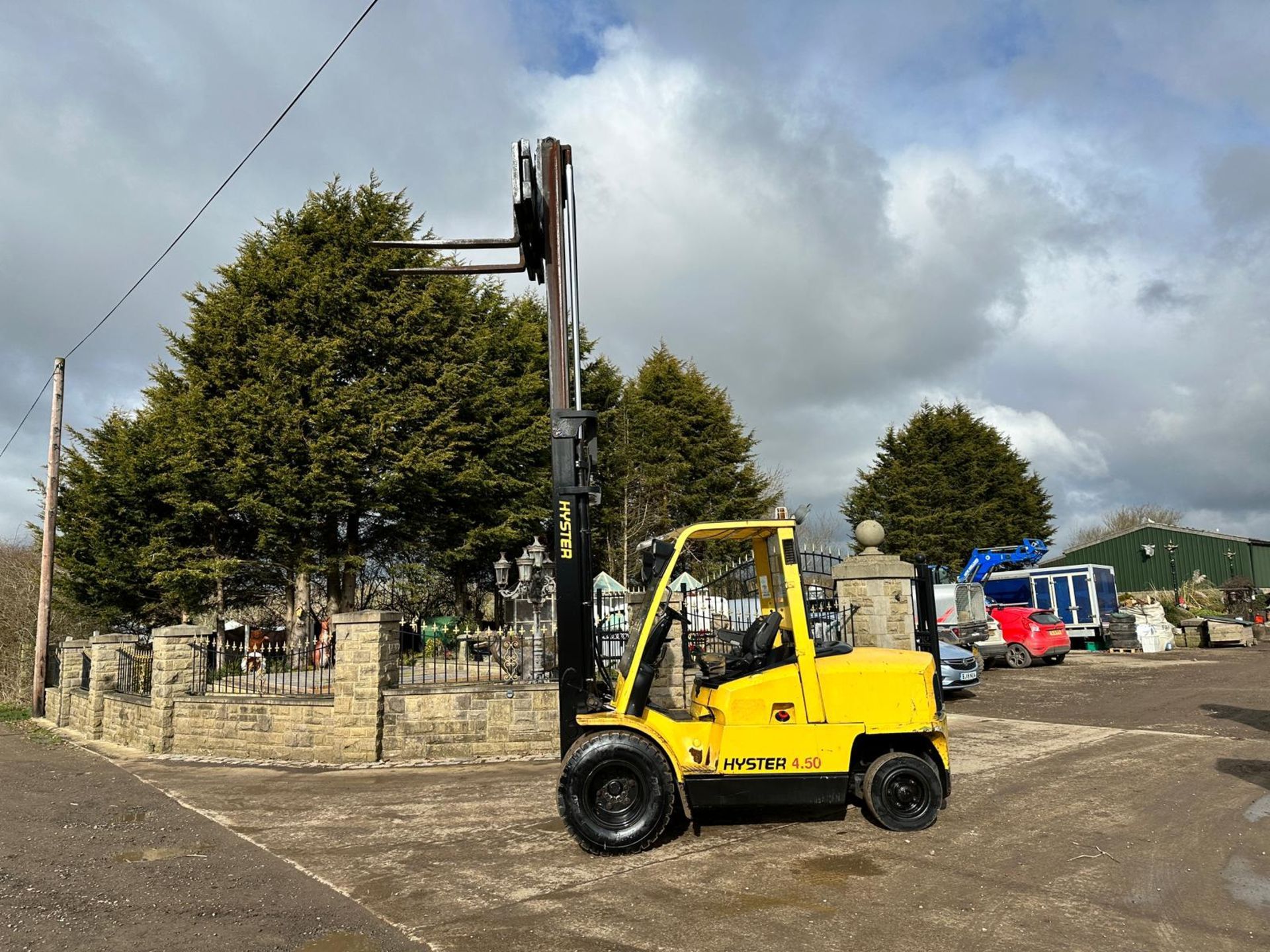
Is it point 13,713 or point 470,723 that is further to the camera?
point 13,713

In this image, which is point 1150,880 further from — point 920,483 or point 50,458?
point 920,483

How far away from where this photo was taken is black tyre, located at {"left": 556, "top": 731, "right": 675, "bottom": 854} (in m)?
5.83

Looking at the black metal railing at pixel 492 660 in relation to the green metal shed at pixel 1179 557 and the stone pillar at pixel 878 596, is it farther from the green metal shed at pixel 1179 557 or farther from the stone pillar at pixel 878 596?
the green metal shed at pixel 1179 557

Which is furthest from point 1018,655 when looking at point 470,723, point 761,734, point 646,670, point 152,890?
point 152,890

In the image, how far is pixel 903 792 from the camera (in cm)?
628

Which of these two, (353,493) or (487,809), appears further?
(353,493)

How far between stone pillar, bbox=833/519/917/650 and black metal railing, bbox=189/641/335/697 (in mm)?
7486

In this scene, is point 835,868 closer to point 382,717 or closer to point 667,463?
point 382,717

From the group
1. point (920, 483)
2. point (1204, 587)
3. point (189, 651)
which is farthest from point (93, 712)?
point (1204, 587)

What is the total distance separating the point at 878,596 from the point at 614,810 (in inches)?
258

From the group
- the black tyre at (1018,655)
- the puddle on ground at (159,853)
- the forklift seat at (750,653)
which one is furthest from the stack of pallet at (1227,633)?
the puddle on ground at (159,853)

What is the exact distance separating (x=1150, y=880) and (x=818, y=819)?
2.35 m

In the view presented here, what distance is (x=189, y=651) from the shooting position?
12023mm

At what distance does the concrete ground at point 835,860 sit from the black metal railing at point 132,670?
4.98 meters
